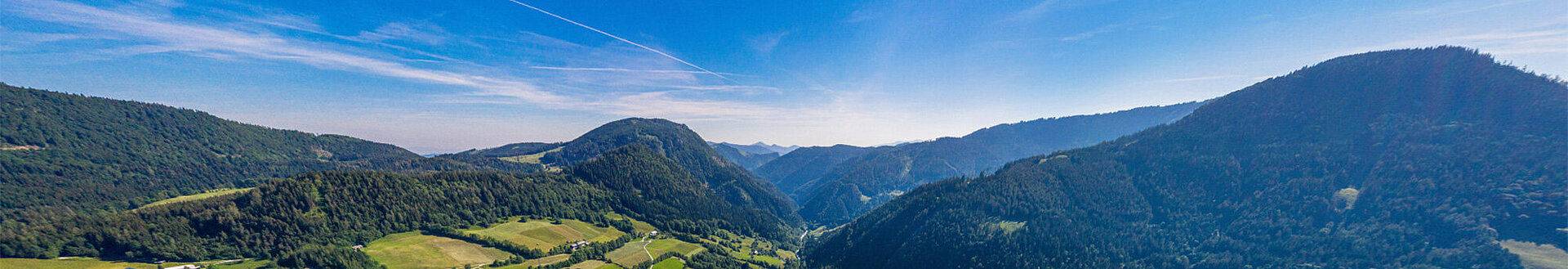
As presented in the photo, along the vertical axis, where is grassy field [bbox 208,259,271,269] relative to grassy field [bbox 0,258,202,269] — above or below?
below

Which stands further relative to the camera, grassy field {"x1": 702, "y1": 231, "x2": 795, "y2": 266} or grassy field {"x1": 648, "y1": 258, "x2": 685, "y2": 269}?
grassy field {"x1": 702, "y1": 231, "x2": 795, "y2": 266}

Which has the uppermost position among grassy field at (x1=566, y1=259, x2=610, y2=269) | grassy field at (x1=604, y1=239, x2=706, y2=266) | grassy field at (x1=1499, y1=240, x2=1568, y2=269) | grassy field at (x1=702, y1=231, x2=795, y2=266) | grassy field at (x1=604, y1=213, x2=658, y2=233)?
grassy field at (x1=604, y1=213, x2=658, y2=233)

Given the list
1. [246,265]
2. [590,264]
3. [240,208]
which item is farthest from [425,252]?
[240,208]

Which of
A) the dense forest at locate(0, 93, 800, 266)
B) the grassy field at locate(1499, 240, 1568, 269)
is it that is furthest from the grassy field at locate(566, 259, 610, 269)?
the grassy field at locate(1499, 240, 1568, 269)

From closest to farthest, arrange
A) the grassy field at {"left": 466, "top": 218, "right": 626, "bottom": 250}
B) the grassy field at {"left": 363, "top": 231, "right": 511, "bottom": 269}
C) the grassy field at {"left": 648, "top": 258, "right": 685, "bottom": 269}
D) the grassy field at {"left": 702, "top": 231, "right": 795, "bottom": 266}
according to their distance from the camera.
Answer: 1. the grassy field at {"left": 363, "top": 231, "right": 511, "bottom": 269}
2. the grassy field at {"left": 648, "top": 258, "right": 685, "bottom": 269}
3. the grassy field at {"left": 466, "top": 218, "right": 626, "bottom": 250}
4. the grassy field at {"left": 702, "top": 231, "right": 795, "bottom": 266}

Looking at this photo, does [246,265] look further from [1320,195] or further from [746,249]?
[1320,195]

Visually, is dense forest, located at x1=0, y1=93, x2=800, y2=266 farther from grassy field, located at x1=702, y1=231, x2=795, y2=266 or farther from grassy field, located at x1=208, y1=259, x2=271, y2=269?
grassy field, located at x1=702, y1=231, x2=795, y2=266

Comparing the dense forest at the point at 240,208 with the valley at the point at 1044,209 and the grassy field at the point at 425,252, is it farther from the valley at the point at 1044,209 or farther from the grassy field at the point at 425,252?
the grassy field at the point at 425,252
